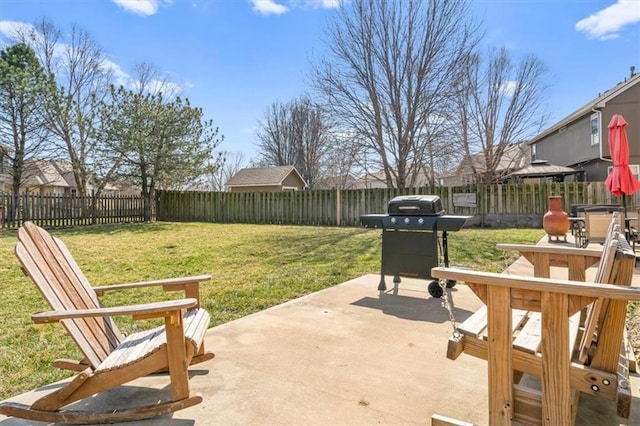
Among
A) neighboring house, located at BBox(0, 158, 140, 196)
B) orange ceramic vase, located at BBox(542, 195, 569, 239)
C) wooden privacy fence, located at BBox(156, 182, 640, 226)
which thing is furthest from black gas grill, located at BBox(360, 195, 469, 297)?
neighboring house, located at BBox(0, 158, 140, 196)

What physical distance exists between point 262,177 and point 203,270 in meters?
22.6

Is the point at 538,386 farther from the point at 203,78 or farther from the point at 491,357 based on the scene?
the point at 203,78

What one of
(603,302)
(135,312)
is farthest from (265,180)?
(603,302)

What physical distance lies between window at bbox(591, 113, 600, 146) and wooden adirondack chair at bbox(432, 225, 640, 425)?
1975 cm

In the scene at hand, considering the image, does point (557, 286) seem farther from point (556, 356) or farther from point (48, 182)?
point (48, 182)

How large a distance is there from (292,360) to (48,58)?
83.9 ft

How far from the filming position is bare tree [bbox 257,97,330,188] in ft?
118

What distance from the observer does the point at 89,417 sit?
6.25ft

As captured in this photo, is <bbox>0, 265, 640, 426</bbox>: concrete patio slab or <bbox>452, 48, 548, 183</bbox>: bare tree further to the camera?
<bbox>452, 48, 548, 183</bbox>: bare tree

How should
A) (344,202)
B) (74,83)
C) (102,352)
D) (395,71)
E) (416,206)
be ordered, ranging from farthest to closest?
(74,83)
(344,202)
(395,71)
(416,206)
(102,352)

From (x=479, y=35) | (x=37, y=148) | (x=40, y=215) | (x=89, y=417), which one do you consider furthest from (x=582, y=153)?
(x=37, y=148)

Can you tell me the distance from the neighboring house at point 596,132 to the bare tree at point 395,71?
6.60m

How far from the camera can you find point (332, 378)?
238cm

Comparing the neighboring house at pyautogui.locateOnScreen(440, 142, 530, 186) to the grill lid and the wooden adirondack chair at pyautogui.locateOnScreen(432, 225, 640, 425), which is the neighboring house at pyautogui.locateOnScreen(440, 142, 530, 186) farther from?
the wooden adirondack chair at pyautogui.locateOnScreen(432, 225, 640, 425)
